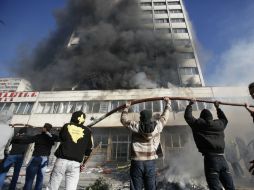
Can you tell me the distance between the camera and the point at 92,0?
4503 cm

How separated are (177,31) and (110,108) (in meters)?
27.0

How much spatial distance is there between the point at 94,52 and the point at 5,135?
2466cm

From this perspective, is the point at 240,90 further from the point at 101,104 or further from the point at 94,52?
the point at 94,52

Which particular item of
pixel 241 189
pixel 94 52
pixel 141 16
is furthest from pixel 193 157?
pixel 141 16

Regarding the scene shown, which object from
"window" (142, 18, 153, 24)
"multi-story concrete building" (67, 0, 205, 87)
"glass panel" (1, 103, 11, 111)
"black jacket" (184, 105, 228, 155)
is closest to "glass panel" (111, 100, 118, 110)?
"glass panel" (1, 103, 11, 111)

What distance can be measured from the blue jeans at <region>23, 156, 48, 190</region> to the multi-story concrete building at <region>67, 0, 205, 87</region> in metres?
31.3

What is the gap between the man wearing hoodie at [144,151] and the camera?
3.23 m

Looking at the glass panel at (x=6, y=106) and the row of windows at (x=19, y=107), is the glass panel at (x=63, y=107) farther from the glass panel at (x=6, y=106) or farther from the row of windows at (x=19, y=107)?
the glass panel at (x=6, y=106)

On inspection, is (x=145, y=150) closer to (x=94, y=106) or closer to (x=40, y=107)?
(x=94, y=106)

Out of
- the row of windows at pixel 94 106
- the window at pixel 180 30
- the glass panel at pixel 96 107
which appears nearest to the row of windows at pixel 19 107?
the row of windows at pixel 94 106

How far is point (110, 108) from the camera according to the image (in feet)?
74.5

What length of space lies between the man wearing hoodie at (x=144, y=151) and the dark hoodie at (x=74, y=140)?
2.74 feet

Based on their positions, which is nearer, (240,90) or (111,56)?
(240,90)

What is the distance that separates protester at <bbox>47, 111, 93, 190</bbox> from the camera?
10.9ft
